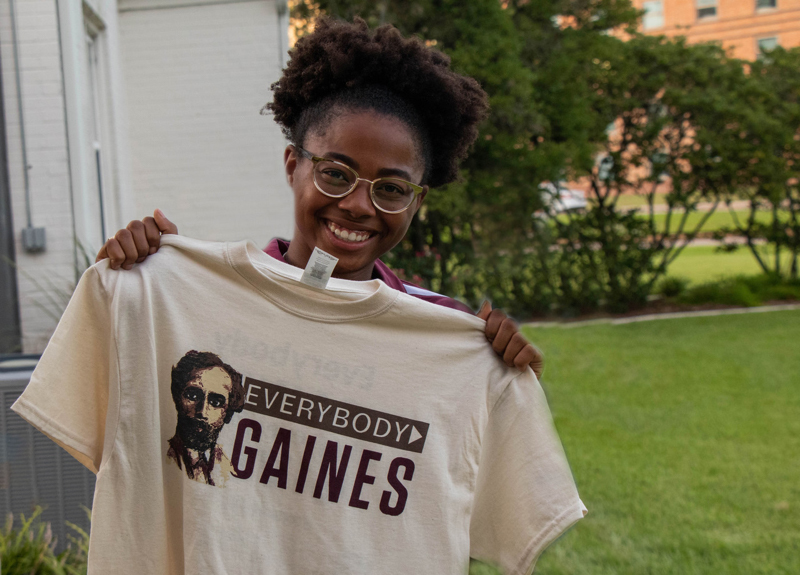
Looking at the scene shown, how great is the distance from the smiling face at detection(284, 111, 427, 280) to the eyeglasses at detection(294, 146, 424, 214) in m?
0.01

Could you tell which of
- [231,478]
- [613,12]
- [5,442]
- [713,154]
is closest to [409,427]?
[231,478]

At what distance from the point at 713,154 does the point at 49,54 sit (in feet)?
32.0

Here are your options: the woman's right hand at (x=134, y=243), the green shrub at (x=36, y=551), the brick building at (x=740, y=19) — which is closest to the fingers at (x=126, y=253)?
the woman's right hand at (x=134, y=243)

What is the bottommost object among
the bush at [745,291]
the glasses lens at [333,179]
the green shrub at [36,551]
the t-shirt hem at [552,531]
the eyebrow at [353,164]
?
the bush at [745,291]

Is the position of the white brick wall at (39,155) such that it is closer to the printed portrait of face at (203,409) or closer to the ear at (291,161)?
the ear at (291,161)

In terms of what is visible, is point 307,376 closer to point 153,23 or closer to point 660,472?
point 660,472

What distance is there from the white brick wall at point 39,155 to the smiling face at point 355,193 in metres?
3.29

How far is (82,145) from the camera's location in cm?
500

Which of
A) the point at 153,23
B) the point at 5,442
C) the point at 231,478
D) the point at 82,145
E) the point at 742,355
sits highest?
the point at 153,23

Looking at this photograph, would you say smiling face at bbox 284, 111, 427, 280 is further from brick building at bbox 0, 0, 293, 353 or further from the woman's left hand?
brick building at bbox 0, 0, 293, 353

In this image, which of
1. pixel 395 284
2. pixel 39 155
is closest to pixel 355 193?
pixel 395 284

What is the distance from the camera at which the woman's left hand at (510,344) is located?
169 cm

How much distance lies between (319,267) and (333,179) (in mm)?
231

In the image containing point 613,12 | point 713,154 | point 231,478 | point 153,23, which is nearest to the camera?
point 231,478
